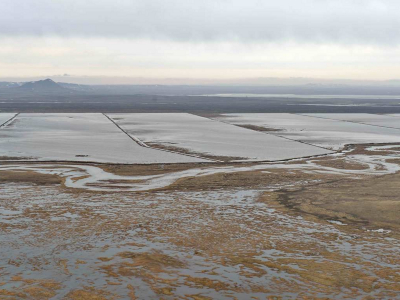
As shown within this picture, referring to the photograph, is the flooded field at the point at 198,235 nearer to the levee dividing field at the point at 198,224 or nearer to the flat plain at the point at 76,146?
the levee dividing field at the point at 198,224

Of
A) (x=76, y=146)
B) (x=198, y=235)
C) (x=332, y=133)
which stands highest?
(x=332, y=133)

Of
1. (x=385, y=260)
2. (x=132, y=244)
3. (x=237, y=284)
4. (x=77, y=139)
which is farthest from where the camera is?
(x=77, y=139)

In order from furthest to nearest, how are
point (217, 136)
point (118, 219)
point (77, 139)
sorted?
point (217, 136) → point (77, 139) → point (118, 219)

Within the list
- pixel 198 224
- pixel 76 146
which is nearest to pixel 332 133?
pixel 76 146

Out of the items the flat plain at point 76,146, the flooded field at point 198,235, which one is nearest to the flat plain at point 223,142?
the flat plain at point 76,146

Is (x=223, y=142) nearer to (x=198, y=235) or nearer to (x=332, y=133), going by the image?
(x=332, y=133)

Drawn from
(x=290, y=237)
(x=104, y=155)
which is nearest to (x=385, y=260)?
(x=290, y=237)

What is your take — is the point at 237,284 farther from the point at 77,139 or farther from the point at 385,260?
the point at 77,139

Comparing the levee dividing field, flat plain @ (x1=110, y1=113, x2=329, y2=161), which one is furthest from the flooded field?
flat plain @ (x1=110, y1=113, x2=329, y2=161)
